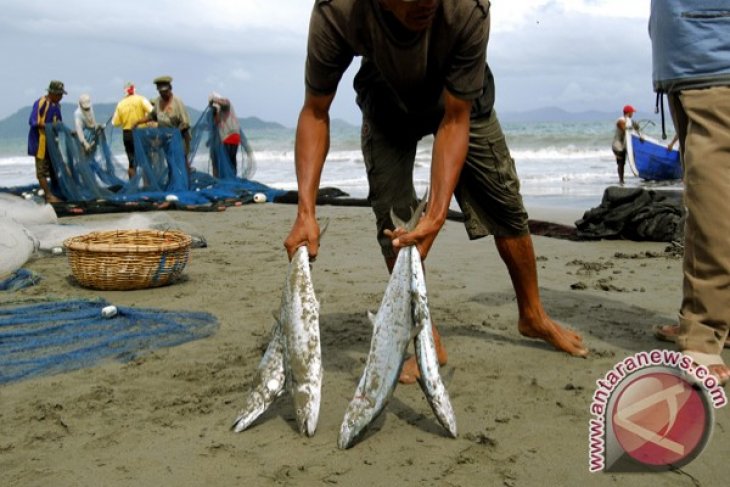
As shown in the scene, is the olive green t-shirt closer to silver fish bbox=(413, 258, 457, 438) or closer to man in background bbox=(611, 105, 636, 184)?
silver fish bbox=(413, 258, 457, 438)

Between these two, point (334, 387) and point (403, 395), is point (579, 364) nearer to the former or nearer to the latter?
point (403, 395)

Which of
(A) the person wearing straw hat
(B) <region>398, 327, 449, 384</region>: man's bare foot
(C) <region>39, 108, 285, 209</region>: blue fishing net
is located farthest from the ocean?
(B) <region>398, 327, 449, 384</region>: man's bare foot

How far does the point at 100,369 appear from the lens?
349cm

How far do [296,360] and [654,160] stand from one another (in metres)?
14.8

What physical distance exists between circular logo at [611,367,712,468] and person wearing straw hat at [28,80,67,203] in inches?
408

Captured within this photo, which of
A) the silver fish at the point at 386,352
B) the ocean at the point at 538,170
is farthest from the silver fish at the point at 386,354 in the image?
the ocean at the point at 538,170

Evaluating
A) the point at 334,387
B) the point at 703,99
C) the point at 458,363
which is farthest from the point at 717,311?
the point at 334,387

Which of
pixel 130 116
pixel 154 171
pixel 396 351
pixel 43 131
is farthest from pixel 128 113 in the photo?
pixel 396 351

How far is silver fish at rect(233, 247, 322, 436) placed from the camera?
2.61 m

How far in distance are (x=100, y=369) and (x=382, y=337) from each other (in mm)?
1652

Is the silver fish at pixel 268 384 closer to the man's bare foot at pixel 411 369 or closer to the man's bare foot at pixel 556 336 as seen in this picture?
the man's bare foot at pixel 411 369

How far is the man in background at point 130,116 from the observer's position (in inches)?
500

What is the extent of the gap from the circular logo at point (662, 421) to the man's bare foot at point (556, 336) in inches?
33.4

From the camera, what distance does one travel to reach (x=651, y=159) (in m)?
15.8
